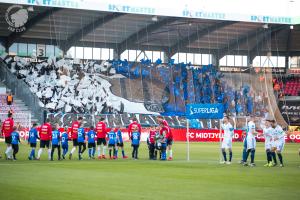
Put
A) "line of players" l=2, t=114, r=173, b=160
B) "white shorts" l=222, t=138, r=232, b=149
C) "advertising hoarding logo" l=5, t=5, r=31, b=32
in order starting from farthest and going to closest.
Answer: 1. "advertising hoarding logo" l=5, t=5, r=31, b=32
2. "line of players" l=2, t=114, r=173, b=160
3. "white shorts" l=222, t=138, r=232, b=149

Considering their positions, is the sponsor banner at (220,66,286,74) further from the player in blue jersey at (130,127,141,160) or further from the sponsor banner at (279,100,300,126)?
the player in blue jersey at (130,127,141,160)

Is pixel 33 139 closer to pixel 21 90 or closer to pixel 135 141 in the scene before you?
pixel 135 141

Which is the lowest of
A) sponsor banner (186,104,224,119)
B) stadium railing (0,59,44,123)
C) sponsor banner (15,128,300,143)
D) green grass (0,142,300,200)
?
green grass (0,142,300,200)

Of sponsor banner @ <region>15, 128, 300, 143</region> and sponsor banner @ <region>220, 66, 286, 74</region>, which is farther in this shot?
sponsor banner @ <region>220, 66, 286, 74</region>

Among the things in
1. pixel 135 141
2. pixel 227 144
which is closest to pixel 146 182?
pixel 227 144

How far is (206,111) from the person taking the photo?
116 ft

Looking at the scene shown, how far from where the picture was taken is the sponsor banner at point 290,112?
7288cm

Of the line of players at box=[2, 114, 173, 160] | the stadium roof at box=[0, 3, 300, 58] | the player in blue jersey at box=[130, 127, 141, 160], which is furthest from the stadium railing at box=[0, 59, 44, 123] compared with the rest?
the player in blue jersey at box=[130, 127, 141, 160]

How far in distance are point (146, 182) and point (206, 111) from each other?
14135 millimetres

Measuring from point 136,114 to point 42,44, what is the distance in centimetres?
1191

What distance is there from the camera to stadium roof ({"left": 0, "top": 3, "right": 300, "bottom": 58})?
67.4 m

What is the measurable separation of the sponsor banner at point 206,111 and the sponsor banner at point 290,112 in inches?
1508

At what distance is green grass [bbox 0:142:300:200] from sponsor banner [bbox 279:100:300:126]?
43.8 metres

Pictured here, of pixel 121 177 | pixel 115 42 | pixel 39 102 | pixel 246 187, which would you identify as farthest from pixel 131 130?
pixel 115 42
